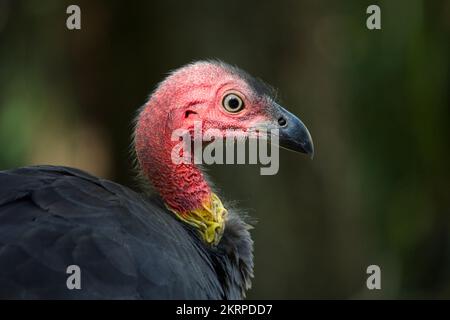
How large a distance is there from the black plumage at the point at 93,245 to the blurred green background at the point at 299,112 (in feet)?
14.4

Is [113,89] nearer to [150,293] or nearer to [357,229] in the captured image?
[357,229]

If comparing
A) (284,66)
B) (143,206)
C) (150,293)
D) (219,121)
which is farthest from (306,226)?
(150,293)

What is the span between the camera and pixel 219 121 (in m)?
5.92

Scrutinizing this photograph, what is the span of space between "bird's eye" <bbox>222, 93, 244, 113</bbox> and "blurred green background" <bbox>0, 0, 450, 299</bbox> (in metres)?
3.59

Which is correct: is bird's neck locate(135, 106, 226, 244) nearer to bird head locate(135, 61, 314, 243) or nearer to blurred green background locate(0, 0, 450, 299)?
bird head locate(135, 61, 314, 243)

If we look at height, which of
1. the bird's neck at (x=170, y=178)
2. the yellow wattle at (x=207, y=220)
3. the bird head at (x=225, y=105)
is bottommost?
the yellow wattle at (x=207, y=220)

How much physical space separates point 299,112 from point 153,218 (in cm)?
602

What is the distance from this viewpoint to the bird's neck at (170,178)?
570cm

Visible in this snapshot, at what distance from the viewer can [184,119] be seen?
5797 millimetres

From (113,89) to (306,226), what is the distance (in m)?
2.90

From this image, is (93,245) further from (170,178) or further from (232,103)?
(232,103)

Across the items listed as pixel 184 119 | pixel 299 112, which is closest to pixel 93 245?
pixel 184 119

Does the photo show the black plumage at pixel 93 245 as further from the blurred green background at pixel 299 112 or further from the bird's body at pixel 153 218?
the blurred green background at pixel 299 112

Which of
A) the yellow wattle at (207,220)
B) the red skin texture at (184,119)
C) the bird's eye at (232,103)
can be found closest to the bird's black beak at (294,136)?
the red skin texture at (184,119)
